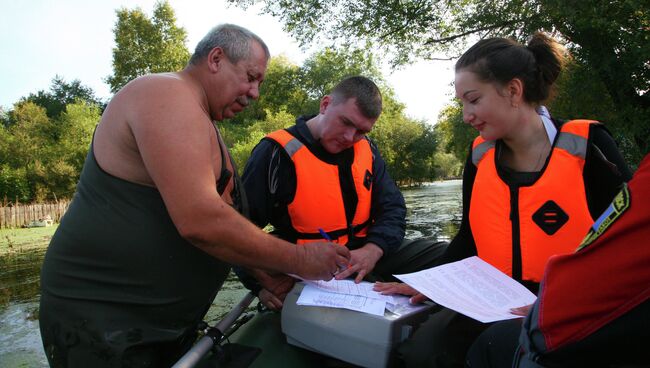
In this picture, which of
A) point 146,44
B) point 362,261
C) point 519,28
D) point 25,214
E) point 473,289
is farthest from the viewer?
point 146,44

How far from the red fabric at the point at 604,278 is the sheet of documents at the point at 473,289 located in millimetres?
424

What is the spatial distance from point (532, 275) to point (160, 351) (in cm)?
126

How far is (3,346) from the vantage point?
12.0 ft

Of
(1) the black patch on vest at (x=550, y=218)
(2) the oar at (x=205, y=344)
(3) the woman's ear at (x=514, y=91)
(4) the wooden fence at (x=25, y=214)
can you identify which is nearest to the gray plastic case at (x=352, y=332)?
(2) the oar at (x=205, y=344)

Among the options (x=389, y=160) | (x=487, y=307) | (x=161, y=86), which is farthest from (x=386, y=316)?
(x=389, y=160)

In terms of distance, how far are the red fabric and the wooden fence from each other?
1790cm

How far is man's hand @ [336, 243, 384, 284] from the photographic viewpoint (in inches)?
74.6

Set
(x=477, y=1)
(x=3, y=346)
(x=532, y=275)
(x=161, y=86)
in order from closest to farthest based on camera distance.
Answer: (x=161, y=86) < (x=532, y=275) < (x=3, y=346) < (x=477, y=1)

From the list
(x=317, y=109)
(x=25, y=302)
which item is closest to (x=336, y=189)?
(x=25, y=302)

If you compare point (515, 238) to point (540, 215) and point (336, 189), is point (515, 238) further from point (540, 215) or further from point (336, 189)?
point (336, 189)

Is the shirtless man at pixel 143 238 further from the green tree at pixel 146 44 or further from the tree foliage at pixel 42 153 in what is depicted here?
the green tree at pixel 146 44

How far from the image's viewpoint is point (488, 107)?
1665mm

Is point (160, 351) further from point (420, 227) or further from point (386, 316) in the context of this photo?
point (420, 227)

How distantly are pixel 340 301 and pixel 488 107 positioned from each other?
0.87 metres
